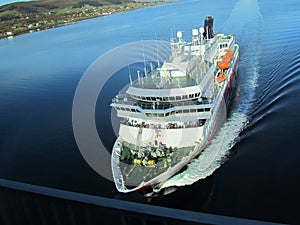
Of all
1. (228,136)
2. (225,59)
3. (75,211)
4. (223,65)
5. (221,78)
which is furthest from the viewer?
(225,59)

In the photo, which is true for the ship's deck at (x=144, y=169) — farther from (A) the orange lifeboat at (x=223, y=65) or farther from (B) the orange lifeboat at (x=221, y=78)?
(A) the orange lifeboat at (x=223, y=65)

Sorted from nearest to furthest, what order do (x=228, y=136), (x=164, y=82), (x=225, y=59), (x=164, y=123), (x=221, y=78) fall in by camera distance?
1. (x=164, y=123)
2. (x=228, y=136)
3. (x=164, y=82)
4. (x=221, y=78)
5. (x=225, y=59)

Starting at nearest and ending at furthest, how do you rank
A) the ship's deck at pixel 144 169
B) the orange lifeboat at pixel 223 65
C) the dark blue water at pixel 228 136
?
the dark blue water at pixel 228 136 < the ship's deck at pixel 144 169 < the orange lifeboat at pixel 223 65

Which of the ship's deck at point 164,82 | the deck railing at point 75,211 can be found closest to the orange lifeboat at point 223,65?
the ship's deck at point 164,82

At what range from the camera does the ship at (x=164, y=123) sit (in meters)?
14.7

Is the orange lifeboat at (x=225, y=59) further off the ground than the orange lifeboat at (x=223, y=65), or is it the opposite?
the orange lifeboat at (x=225, y=59)

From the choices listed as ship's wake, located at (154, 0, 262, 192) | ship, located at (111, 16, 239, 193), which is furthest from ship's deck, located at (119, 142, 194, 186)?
ship's wake, located at (154, 0, 262, 192)

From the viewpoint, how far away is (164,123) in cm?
1680

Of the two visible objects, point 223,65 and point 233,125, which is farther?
point 223,65

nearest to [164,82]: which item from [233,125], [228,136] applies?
[228,136]

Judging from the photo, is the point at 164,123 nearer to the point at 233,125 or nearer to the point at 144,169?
the point at 144,169

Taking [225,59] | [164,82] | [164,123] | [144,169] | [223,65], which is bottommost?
[144,169]

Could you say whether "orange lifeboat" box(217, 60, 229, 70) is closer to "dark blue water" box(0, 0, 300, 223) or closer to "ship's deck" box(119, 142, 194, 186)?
"dark blue water" box(0, 0, 300, 223)

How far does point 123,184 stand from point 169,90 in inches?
239
